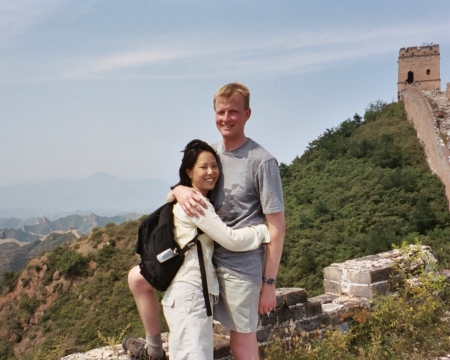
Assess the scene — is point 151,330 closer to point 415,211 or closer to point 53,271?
point 415,211

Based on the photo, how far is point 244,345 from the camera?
2.62 m

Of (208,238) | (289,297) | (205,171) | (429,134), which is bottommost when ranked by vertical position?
(289,297)

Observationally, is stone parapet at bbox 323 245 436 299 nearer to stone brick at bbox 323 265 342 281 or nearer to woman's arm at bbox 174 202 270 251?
stone brick at bbox 323 265 342 281

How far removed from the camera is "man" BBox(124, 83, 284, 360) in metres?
2.53

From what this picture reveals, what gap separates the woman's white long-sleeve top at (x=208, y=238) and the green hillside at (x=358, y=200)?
10.1 metres

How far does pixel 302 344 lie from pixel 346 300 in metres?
1.08

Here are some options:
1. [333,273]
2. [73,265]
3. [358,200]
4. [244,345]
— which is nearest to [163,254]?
[244,345]

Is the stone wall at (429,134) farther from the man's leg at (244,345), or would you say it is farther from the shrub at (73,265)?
the man's leg at (244,345)

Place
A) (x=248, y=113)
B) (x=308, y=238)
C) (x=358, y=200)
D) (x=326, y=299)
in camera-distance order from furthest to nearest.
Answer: (x=358, y=200)
(x=308, y=238)
(x=326, y=299)
(x=248, y=113)

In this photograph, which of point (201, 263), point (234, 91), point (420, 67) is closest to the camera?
point (201, 263)

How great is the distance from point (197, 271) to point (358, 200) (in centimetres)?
1839

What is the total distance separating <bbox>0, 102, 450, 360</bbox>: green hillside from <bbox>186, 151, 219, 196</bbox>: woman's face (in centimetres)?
1157

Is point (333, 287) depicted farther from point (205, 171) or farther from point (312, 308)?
point (205, 171)

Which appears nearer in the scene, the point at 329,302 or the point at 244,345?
the point at 244,345
